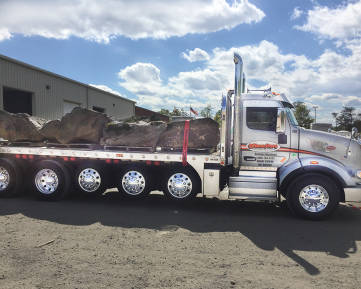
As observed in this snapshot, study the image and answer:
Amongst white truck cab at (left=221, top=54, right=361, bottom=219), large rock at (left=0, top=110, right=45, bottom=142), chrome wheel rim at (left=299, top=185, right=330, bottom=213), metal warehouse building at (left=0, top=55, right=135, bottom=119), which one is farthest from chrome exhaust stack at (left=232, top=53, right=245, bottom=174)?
metal warehouse building at (left=0, top=55, right=135, bottom=119)

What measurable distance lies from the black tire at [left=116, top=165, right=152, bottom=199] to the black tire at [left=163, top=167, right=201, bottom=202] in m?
0.44

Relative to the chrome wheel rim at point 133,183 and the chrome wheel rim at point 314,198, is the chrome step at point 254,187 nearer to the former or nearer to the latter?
the chrome wheel rim at point 314,198

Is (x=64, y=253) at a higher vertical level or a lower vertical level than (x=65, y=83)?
lower

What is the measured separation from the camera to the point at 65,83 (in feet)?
74.6

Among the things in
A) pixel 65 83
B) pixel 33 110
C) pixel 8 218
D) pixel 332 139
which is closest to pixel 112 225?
pixel 8 218

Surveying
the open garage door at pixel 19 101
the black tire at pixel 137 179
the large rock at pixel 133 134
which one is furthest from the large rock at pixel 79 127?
the open garage door at pixel 19 101

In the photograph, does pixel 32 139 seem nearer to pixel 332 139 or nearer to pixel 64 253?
pixel 64 253

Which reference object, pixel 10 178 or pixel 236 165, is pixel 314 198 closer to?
pixel 236 165

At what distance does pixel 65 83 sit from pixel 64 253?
20.9m

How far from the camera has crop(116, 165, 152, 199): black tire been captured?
6.68 metres

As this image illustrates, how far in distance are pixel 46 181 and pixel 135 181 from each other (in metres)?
2.23

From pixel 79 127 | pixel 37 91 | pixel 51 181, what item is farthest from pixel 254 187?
pixel 37 91

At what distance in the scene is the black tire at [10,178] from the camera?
7.31 m

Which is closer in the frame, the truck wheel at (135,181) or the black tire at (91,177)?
the truck wheel at (135,181)
